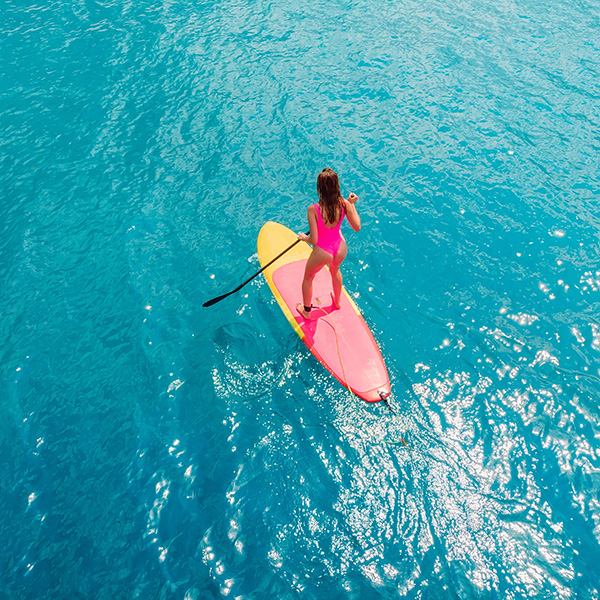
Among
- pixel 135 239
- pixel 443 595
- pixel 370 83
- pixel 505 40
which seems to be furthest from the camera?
pixel 505 40

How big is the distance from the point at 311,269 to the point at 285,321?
1.04 meters

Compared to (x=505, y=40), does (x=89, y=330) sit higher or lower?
lower

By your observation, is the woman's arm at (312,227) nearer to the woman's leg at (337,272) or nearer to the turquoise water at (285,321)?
the woman's leg at (337,272)

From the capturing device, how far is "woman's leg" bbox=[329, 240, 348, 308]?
6027mm

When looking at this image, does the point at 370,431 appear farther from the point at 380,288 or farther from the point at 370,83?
the point at 370,83

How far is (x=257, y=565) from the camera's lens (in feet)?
A: 15.9

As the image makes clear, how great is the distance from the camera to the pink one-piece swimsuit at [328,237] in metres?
5.73

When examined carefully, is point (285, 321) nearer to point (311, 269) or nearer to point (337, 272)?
point (311, 269)

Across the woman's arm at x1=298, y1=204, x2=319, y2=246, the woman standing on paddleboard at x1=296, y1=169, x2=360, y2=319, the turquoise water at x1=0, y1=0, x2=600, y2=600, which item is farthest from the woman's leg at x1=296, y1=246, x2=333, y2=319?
the turquoise water at x1=0, y1=0, x2=600, y2=600

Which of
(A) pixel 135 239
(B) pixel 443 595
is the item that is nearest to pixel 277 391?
(B) pixel 443 595

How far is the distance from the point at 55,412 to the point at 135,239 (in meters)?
3.28

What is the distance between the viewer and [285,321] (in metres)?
6.87

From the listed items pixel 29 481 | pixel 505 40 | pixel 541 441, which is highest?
pixel 505 40

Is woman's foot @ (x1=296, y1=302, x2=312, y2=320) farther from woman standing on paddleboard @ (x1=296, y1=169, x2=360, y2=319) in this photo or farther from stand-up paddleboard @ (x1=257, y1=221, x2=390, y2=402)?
woman standing on paddleboard @ (x1=296, y1=169, x2=360, y2=319)
